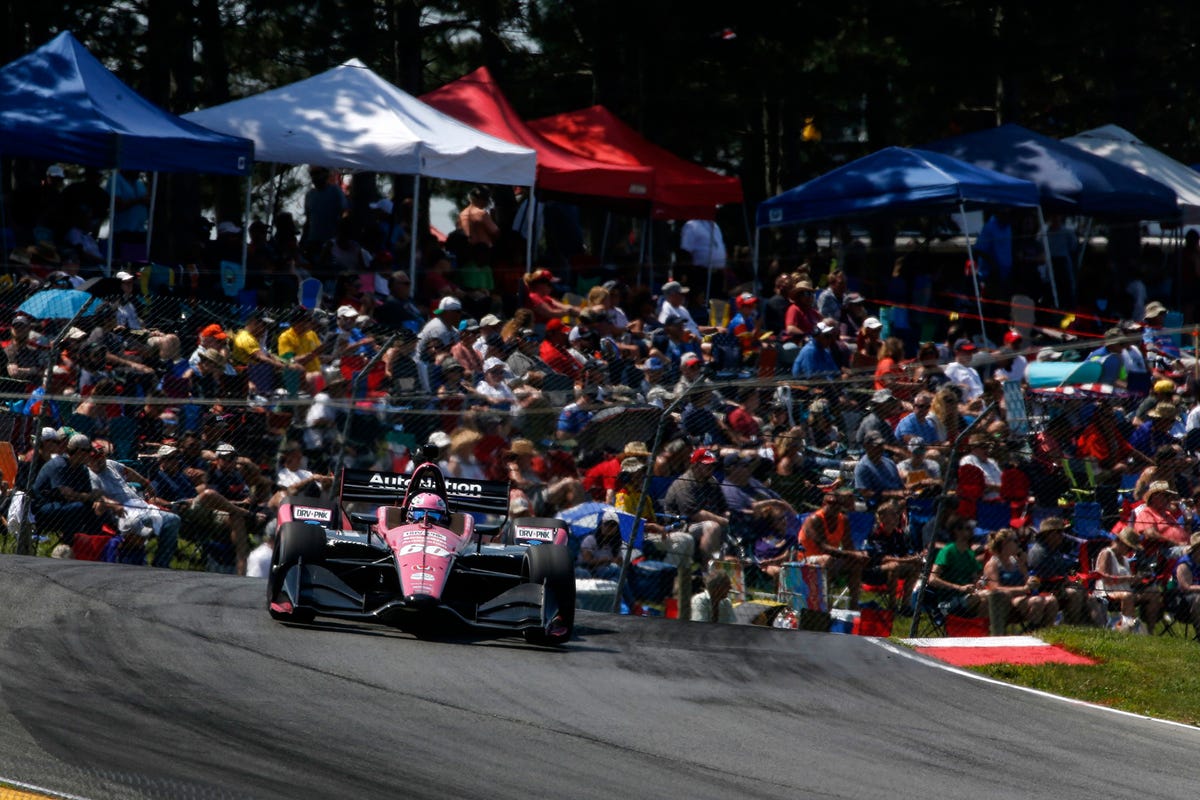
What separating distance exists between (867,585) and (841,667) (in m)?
1.54

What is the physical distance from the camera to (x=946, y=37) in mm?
24828

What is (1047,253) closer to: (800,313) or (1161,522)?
(800,313)

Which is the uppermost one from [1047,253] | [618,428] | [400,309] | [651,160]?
[651,160]

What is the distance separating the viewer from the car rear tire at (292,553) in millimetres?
9641

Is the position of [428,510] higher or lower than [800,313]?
lower

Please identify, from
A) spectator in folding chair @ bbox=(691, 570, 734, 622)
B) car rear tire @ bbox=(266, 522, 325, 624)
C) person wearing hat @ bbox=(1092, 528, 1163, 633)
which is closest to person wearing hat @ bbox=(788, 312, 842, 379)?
person wearing hat @ bbox=(1092, 528, 1163, 633)

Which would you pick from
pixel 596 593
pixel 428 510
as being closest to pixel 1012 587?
pixel 596 593

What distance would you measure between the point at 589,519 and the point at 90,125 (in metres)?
6.86

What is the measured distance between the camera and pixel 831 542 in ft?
36.4

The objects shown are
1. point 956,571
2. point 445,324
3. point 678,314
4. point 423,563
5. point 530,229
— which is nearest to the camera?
point 423,563

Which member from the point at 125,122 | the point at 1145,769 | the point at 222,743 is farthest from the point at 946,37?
the point at 222,743

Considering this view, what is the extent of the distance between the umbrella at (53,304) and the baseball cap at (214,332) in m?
0.85

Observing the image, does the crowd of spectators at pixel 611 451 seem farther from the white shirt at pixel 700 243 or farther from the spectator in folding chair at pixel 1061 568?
the white shirt at pixel 700 243

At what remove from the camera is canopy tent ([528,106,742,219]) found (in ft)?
66.8
